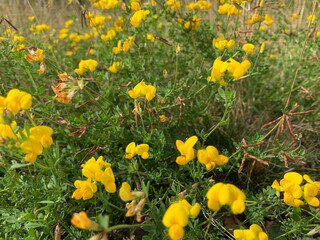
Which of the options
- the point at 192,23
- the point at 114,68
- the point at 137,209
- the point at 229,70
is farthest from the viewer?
the point at 192,23

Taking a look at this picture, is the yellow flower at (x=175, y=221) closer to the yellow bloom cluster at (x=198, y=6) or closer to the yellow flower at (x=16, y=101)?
the yellow flower at (x=16, y=101)

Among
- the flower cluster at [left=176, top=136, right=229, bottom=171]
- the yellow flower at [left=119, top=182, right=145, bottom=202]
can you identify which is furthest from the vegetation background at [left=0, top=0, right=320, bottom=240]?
the flower cluster at [left=176, top=136, right=229, bottom=171]

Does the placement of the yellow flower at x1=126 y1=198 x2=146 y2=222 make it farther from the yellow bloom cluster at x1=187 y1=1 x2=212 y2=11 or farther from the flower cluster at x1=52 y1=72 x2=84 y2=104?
the yellow bloom cluster at x1=187 y1=1 x2=212 y2=11

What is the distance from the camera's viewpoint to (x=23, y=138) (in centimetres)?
136

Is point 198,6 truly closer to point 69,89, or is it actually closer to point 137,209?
point 69,89

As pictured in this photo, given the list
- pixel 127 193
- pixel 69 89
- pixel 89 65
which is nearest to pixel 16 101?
pixel 69 89

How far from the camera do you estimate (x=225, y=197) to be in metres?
1.19

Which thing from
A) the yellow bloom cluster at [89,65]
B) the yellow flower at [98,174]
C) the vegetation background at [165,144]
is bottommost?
the vegetation background at [165,144]

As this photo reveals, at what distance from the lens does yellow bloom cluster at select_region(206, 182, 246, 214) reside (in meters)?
1.20

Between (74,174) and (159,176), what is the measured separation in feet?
1.52

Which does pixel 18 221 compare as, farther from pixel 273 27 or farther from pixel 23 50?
pixel 273 27

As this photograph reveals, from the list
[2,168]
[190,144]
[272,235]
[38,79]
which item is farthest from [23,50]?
[272,235]

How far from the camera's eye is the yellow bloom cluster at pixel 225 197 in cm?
120

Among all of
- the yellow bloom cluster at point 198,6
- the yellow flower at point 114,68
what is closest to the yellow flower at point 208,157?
the yellow flower at point 114,68
